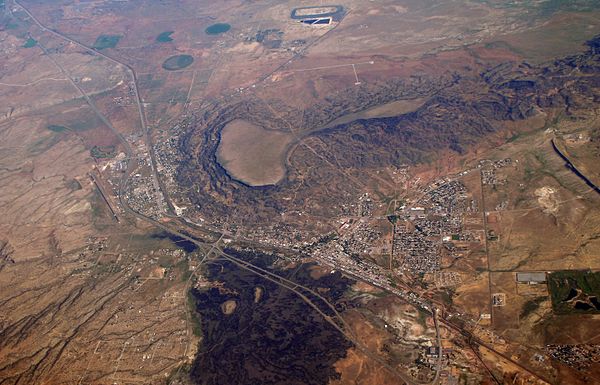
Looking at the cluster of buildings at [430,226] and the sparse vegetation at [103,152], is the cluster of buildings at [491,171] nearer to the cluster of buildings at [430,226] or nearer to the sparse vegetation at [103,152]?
the cluster of buildings at [430,226]

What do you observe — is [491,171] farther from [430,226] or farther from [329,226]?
[329,226]

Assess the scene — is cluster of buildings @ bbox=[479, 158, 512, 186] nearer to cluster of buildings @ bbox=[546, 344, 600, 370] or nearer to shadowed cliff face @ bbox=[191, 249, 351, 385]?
shadowed cliff face @ bbox=[191, 249, 351, 385]

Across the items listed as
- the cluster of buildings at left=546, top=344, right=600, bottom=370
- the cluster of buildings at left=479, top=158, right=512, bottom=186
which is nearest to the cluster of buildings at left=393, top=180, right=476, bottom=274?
the cluster of buildings at left=479, top=158, right=512, bottom=186

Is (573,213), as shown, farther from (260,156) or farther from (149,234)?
(149,234)

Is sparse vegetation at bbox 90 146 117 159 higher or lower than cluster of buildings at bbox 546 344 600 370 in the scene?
lower

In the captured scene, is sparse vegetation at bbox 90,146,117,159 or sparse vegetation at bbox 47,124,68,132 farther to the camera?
sparse vegetation at bbox 47,124,68,132

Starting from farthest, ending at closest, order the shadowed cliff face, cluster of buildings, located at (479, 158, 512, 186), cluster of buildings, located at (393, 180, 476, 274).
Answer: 1. cluster of buildings, located at (479, 158, 512, 186)
2. cluster of buildings, located at (393, 180, 476, 274)
3. the shadowed cliff face

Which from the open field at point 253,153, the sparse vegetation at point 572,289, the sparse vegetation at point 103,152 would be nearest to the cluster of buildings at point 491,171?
the sparse vegetation at point 572,289
